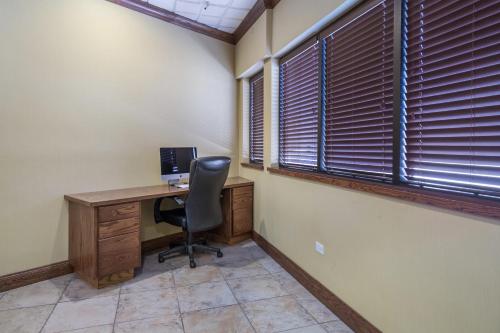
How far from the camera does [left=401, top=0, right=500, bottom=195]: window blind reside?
3.84 ft

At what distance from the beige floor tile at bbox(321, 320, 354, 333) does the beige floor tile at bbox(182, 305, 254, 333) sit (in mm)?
506

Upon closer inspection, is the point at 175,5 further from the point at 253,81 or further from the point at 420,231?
the point at 420,231

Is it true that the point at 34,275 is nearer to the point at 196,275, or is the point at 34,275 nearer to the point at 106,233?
the point at 106,233

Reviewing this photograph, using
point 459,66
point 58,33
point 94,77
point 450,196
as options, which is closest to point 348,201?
point 450,196

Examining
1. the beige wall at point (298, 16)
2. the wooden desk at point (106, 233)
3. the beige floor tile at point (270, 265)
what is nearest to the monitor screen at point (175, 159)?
Result: the wooden desk at point (106, 233)

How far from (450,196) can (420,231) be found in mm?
241

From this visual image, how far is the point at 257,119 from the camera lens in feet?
12.0

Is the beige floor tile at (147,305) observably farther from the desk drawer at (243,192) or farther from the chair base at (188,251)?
the desk drawer at (243,192)

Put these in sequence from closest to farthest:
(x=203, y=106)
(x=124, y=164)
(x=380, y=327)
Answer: (x=380, y=327) → (x=124, y=164) → (x=203, y=106)

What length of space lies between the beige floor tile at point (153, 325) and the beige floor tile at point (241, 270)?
718 millimetres

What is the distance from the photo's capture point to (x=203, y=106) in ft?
11.5

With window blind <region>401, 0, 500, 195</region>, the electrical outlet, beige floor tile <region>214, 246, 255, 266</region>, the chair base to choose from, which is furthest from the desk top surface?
window blind <region>401, 0, 500, 195</region>

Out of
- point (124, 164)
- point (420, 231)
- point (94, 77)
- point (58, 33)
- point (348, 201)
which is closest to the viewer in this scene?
point (420, 231)

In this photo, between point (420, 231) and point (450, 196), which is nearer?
point (450, 196)
